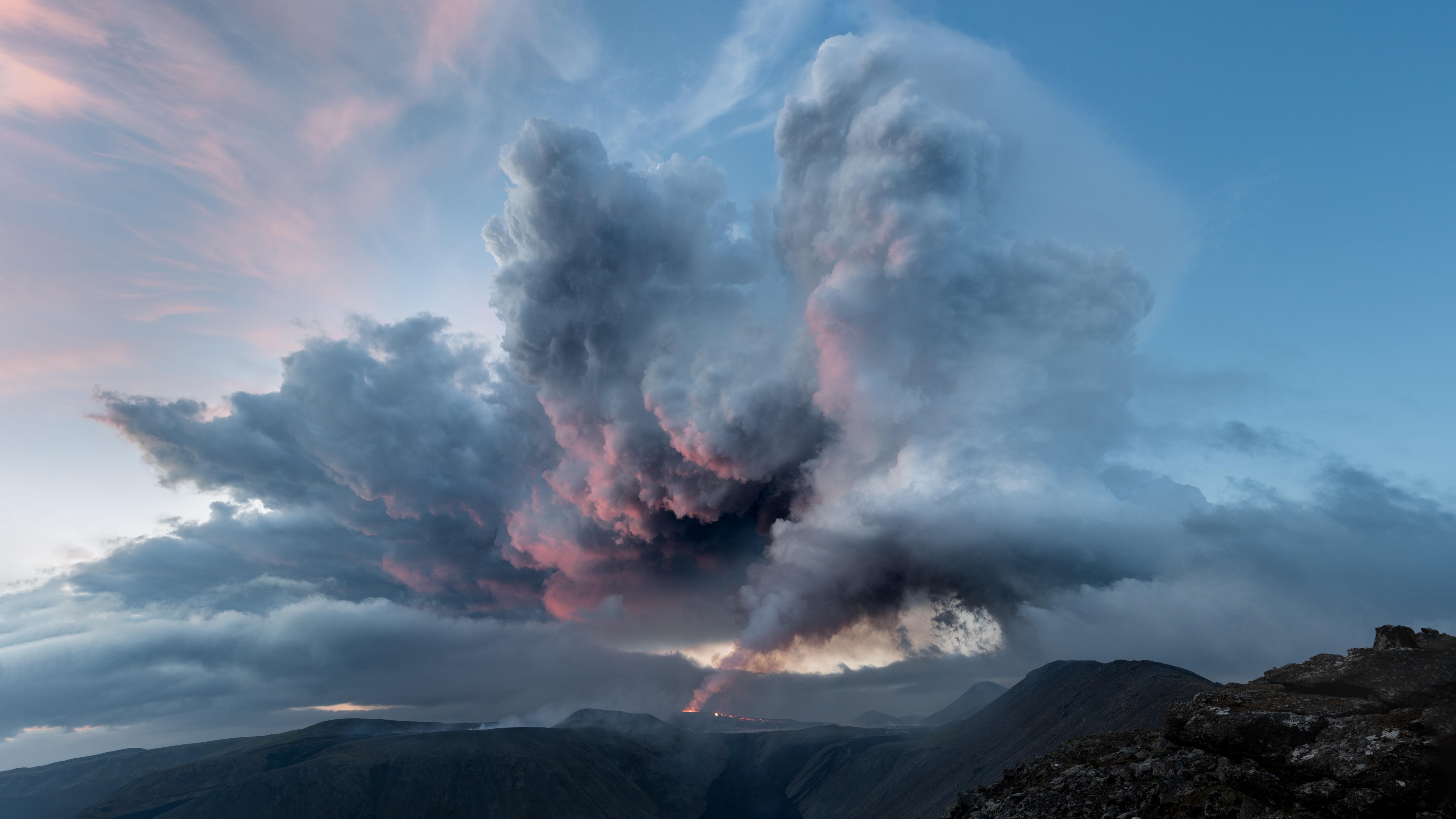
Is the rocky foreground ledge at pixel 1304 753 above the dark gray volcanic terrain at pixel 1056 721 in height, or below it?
above

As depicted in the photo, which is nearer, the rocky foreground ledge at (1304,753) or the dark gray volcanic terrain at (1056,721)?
the rocky foreground ledge at (1304,753)

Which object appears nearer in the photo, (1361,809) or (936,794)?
(1361,809)

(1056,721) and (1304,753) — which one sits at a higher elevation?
(1304,753)

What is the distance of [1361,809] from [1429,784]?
2.65 metres

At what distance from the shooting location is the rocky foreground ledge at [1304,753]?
28953 millimetres

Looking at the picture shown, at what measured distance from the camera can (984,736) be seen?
19338cm

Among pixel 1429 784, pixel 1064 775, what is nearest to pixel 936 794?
pixel 1064 775

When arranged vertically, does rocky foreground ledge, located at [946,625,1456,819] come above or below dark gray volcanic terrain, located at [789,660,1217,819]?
above

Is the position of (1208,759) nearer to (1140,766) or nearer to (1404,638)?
(1140,766)

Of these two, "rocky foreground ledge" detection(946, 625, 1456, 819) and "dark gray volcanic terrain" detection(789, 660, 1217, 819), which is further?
"dark gray volcanic terrain" detection(789, 660, 1217, 819)

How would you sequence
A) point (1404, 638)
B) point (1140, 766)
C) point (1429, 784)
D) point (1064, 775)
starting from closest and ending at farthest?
point (1429, 784)
point (1404, 638)
point (1140, 766)
point (1064, 775)

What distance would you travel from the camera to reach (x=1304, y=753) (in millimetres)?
32562

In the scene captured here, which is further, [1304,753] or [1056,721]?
[1056,721]

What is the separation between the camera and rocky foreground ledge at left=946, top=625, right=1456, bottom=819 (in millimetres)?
28953
